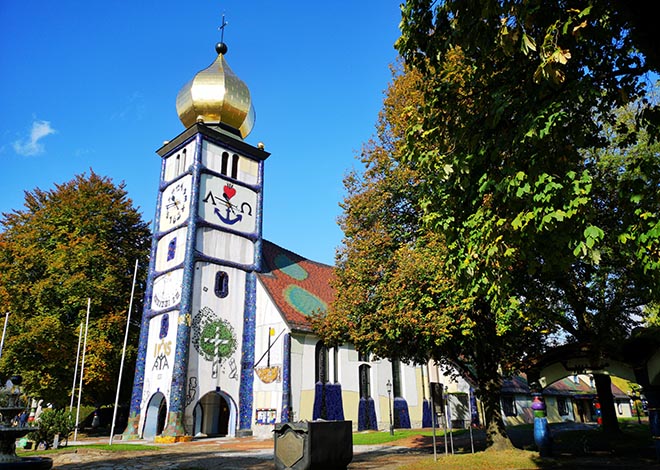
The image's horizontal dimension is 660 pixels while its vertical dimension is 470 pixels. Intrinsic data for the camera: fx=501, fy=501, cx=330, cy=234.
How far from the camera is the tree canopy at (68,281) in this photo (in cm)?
2788

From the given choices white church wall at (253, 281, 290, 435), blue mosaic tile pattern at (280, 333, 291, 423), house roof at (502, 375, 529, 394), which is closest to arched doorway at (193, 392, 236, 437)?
white church wall at (253, 281, 290, 435)

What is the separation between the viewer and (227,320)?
27203 mm

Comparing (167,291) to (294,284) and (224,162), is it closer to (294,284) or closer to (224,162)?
(294,284)

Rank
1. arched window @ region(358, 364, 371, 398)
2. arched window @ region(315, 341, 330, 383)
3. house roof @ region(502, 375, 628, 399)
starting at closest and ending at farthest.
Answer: arched window @ region(315, 341, 330, 383), arched window @ region(358, 364, 371, 398), house roof @ region(502, 375, 628, 399)

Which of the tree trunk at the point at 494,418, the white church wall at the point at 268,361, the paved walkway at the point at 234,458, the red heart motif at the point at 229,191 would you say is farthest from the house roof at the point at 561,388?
the red heart motif at the point at 229,191

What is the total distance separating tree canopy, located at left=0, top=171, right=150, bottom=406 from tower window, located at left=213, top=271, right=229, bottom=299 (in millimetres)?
7830

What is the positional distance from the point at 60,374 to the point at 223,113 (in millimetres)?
17956

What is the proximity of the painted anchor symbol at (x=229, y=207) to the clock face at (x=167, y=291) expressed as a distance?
411 centimetres

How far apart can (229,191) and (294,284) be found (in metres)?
6.88

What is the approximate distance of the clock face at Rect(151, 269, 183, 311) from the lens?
26.5 metres

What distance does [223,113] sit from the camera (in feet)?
102

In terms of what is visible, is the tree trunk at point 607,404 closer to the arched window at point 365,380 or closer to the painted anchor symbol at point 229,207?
the arched window at point 365,380

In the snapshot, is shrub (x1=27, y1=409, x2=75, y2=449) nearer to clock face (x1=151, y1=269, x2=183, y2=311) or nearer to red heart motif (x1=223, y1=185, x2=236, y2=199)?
clock face (x1=151, y1=269, x2=183, y2=311)

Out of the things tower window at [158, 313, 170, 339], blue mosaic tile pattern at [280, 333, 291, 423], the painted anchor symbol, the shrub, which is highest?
the painted anchor symbol
